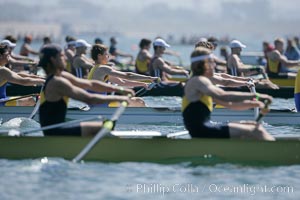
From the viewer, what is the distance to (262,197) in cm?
989

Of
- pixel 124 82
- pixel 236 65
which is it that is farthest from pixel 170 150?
pixel 236 65

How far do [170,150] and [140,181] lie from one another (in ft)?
3.69

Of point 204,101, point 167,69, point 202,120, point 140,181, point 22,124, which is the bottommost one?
point 22,124

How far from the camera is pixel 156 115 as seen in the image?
16.1 m

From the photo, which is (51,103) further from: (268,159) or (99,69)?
(99,69)

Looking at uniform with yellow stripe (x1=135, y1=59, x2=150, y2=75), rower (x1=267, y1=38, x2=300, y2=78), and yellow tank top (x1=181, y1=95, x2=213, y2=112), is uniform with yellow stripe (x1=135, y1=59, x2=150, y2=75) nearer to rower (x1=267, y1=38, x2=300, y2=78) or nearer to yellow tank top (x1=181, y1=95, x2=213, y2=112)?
rower (x1=267, y1=38, x2=300, y2=78)

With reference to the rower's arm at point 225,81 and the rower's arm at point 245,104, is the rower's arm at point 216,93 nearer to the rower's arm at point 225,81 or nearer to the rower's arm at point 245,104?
the rower's arm at point 245,104

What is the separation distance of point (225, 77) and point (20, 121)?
13.1 feet

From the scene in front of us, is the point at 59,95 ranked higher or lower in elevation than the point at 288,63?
higher

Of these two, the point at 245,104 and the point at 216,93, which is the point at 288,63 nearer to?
the point at 245,104

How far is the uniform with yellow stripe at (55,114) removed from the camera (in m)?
11.5

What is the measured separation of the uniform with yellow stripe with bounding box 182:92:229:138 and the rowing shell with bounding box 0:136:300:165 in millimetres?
163

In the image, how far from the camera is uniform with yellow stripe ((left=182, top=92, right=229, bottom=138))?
453 inches

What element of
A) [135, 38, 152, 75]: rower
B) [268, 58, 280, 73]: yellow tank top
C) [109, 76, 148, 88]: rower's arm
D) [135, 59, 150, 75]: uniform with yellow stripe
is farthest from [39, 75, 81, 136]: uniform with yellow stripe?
[268, 58, 280, 73]: yellow tank top
